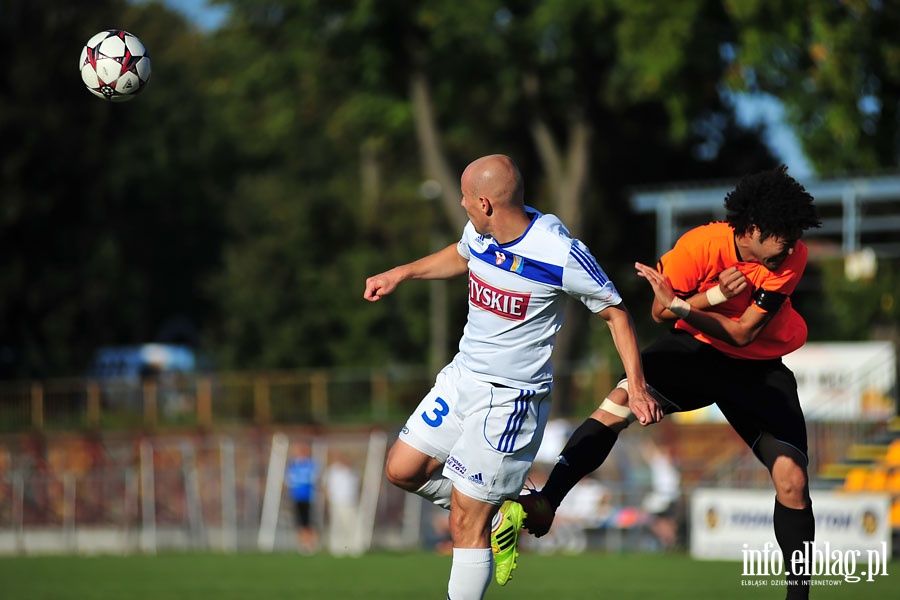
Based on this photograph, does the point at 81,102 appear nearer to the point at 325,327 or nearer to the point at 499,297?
the point at 325,327

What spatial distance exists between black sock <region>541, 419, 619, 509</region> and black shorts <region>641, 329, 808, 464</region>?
1.47 feet

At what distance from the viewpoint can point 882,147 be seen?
24.4 m

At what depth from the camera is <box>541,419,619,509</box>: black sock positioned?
28.0 ft

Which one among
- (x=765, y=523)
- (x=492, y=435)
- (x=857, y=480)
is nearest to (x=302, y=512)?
(x=765, y=523)

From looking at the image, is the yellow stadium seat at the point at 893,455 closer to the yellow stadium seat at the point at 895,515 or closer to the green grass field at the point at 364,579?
the yellow stadium seat at the point at 895,515

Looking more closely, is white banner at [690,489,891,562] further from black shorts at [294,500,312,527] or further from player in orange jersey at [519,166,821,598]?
black shorts at [294,500,312,527]

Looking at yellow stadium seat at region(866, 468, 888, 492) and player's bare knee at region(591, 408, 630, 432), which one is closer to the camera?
player's bare knee at region(591, 408, 630, 432)

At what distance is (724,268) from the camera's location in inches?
328

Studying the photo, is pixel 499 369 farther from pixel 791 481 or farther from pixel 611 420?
pixel 791 481

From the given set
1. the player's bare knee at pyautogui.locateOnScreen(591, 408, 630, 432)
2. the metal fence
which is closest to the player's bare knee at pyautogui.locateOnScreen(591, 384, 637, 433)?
the player's bare knee at pyautogui.locateOnScreen(591, 408, 630, 432)

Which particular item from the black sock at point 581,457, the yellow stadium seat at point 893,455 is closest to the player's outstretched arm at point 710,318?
the black sock at point 581,457

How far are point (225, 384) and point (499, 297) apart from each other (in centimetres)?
2880

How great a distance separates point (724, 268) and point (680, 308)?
61 cm

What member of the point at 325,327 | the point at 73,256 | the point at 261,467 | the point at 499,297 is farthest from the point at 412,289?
the point at 499,297
